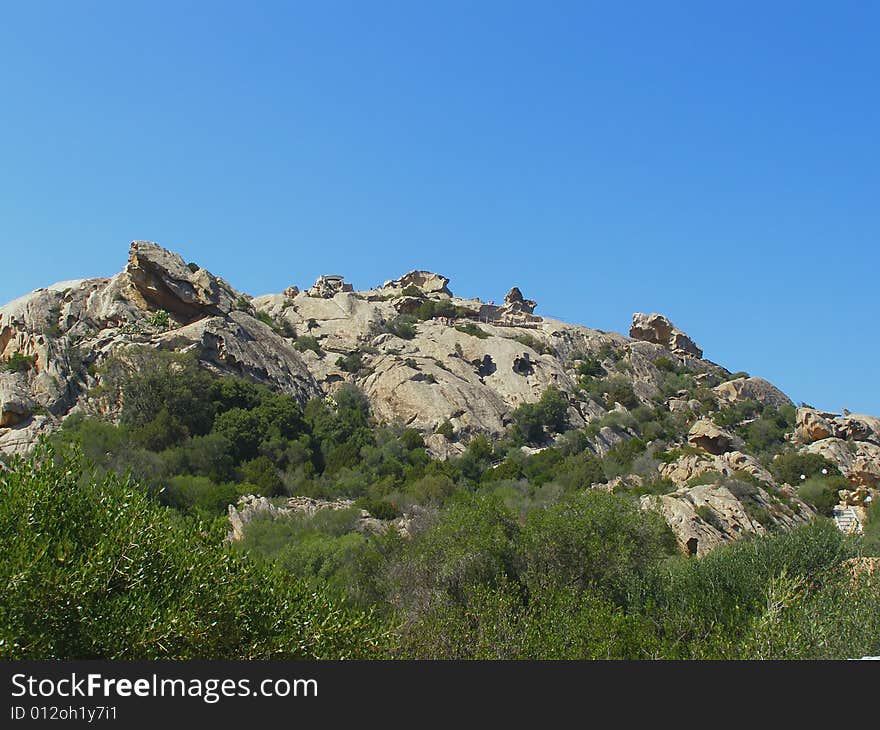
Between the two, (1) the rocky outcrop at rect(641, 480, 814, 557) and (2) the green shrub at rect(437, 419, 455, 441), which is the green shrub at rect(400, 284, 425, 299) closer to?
(2) the green shrub at rect(437, 419, 455, 441)

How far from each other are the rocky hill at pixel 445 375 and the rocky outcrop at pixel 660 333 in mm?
3776

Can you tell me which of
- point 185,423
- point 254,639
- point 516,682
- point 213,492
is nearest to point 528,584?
point 254,639

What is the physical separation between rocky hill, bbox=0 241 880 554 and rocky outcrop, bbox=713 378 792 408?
159 mm

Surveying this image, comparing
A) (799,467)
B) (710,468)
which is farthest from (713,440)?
(710,468)

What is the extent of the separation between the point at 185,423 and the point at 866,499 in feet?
120

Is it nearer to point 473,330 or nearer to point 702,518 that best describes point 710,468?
point 702,518

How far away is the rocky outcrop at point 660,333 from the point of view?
3472 inches

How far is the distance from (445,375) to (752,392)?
3021cm

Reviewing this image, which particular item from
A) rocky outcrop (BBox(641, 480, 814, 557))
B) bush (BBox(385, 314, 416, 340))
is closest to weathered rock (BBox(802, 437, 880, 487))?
rocky outcrop (BBox(641, 480, 814, 557))

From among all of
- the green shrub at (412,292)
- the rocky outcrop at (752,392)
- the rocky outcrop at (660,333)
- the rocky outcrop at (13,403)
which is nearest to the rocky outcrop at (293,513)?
the rocky outcrop at (13,403)

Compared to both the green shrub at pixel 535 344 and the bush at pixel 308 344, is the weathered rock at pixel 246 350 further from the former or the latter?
the green shrub at pixel 535 344

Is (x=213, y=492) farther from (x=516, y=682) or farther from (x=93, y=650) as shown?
(x=516, y=682)

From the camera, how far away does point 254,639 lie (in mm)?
13602

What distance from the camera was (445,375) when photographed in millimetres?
61031
